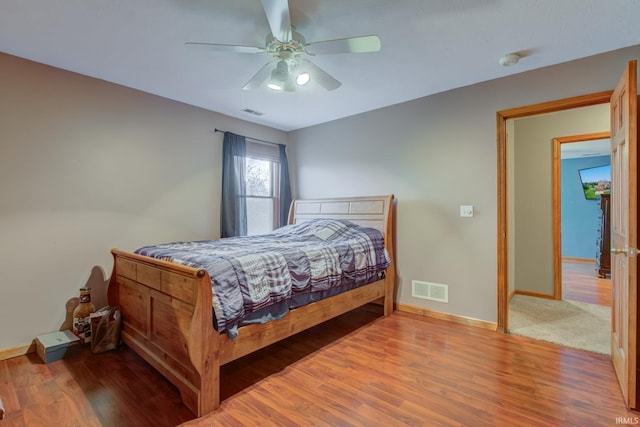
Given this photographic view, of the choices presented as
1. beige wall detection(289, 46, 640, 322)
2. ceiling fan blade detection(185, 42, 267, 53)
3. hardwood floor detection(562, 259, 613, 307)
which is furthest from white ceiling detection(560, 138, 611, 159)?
ceiling fan blade detection(185, 42, 267, 53)

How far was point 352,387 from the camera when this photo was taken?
81.0 inches

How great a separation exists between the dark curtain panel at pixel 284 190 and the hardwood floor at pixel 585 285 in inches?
156

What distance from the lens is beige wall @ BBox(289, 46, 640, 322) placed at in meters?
2.80

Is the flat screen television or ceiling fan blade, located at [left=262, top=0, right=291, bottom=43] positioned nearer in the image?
ceiling fan blade, located at [left=262, top=0, right=291, bottom=43]

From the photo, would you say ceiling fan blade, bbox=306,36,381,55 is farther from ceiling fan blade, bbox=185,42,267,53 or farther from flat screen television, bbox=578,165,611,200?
flat screen television, bbox=578,165,611,200

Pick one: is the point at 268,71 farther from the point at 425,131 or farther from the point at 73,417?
the point at 73,417

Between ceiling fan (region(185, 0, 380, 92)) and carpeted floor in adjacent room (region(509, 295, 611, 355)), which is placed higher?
ceiling fan (region(185, 0, 380, 92))

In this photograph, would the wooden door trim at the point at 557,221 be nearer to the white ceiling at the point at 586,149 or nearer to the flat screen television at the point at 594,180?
the white ceiling at the point at 586,149

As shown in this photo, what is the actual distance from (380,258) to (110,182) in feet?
9.26

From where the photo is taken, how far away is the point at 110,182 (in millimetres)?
3010

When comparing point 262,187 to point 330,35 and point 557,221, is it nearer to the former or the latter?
point 330,35

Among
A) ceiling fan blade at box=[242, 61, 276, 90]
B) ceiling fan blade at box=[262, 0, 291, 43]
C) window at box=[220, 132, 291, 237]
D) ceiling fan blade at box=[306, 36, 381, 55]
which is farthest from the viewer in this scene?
window at box=[220, 132, 291, 237]

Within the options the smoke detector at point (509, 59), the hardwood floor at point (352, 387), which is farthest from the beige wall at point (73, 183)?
the smoke detector at point (509, 59)

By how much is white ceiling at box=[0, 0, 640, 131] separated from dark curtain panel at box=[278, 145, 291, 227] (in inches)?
65.4
